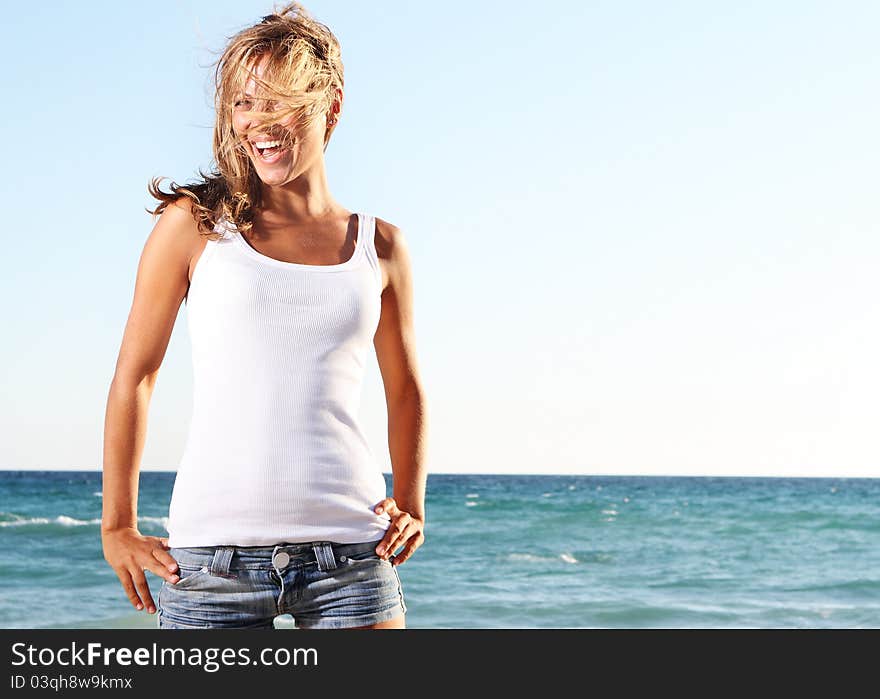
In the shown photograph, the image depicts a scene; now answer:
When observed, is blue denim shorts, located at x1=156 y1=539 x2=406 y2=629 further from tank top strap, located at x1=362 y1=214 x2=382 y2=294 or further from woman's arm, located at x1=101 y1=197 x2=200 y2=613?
tank top strap, located at x1=362 y1=214 x2=382 y2=294

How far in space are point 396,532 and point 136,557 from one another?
1.35ft

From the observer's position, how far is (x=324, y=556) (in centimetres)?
164

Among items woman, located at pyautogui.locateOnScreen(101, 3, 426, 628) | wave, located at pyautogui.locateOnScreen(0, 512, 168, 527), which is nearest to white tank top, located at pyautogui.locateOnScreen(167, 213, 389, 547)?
woman, located at pyautogui.locateOnScreen(101, 3, 426, 628)

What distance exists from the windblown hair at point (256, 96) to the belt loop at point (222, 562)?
50cm

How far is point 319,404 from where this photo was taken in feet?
5.56

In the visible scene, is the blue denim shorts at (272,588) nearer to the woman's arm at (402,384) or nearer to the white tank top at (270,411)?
the white tank top at (270,411)

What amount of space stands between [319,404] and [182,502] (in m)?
0.26

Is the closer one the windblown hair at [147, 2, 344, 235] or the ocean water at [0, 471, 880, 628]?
the windblown hair at [147, 2, 344, 235]

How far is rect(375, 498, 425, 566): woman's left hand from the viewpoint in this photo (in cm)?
172

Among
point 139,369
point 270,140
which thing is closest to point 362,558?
point 139,369
